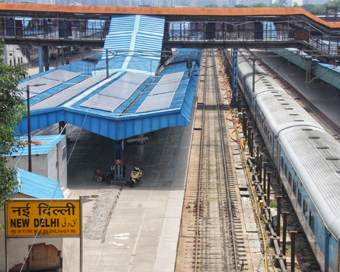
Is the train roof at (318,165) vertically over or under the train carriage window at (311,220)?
over

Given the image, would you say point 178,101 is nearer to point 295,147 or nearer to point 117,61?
point 295,147

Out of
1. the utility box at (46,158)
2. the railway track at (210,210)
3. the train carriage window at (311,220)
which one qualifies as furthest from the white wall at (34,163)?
the train carriage window at (311,220)

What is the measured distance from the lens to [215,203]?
2652 centimetres

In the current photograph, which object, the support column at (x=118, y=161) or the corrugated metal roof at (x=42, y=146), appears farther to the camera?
the support column at (x=118, y=161)

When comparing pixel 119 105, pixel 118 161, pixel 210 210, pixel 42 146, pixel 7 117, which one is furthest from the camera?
pixel 119 105

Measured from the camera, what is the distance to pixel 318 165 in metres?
19.9

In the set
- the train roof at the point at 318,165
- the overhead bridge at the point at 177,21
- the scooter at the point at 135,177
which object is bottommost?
the scooter at the point at 135,177

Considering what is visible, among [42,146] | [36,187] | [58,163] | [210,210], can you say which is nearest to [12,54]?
[58,163]

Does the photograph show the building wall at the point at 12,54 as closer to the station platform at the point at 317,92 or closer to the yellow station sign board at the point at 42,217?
the station platform at the point at 317,92

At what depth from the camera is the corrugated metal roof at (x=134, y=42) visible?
4700 cm

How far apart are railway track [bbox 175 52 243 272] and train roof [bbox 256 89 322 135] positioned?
4.28 metres

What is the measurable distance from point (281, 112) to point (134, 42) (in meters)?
23.2

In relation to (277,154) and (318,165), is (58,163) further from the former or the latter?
(318,165)

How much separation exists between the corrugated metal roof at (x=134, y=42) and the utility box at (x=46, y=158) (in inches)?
715
